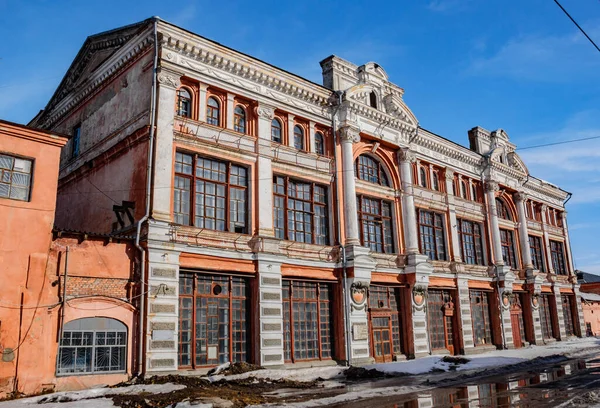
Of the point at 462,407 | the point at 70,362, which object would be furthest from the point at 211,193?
the point at 462,407

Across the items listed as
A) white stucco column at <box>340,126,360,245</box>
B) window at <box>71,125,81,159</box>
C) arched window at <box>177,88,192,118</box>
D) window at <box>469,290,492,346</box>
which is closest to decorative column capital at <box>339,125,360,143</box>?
white stucco column at <box>340,126,360,245</box>

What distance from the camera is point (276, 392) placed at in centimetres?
1483

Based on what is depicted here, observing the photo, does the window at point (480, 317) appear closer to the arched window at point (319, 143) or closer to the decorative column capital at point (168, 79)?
the arched window at point (319, 143)

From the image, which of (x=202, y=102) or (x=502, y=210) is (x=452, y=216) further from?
(x=202, y=102)

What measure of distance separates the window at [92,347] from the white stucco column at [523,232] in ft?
92.3

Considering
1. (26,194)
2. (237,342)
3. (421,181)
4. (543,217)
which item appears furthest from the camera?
(543,217)

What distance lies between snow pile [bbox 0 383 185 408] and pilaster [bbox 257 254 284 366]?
15.2ft

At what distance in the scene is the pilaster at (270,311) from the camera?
18469 millimetres

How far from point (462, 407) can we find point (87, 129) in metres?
17.9

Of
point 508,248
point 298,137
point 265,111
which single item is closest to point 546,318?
point 508,248

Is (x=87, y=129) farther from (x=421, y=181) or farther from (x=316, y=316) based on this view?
(x=421, y=181)

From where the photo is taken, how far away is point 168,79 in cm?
1809

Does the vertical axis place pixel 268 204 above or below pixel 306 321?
above

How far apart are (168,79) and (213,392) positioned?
10.6 m
